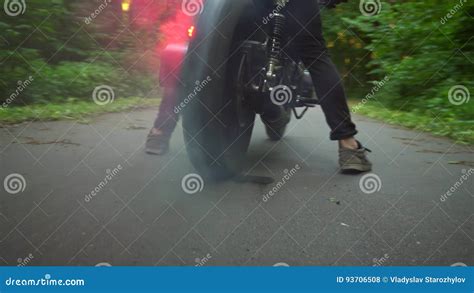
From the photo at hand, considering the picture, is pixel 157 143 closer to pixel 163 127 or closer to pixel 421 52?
pixel 163 127

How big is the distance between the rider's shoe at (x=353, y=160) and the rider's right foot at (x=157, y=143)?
80 cm

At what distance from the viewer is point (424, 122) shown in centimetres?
288

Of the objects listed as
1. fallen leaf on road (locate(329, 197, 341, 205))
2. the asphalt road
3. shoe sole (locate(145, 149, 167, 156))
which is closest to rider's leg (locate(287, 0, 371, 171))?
the asphalt road

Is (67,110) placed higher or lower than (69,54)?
lower

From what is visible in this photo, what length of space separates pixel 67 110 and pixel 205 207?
0.99 metres

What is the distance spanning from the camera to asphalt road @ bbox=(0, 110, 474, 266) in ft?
4.99

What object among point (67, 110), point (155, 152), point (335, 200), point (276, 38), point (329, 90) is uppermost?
point (276, 38)

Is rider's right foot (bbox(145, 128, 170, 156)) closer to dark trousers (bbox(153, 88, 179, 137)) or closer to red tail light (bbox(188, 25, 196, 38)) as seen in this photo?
dark trousers (bbox(153, 88, 179, 137))

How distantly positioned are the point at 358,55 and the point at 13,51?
1.87 m

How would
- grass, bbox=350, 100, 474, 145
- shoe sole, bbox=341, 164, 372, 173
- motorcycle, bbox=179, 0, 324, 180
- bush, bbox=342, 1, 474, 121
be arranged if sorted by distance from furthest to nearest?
1. bush, bbox=342, 1, 474, 121
2. grass, bbox=350, 100, 474, 145
3. shoe sole, bbox=341, 164, 372, 173
4. motorcycle, bbox=179, 0, 324, 180

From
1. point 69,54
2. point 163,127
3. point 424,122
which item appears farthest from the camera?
point 424,122

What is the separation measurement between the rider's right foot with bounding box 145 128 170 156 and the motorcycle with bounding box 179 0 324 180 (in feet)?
0.56

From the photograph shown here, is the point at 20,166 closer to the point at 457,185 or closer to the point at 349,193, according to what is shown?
the point at 349,193

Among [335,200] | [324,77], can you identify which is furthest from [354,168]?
[324,77]
